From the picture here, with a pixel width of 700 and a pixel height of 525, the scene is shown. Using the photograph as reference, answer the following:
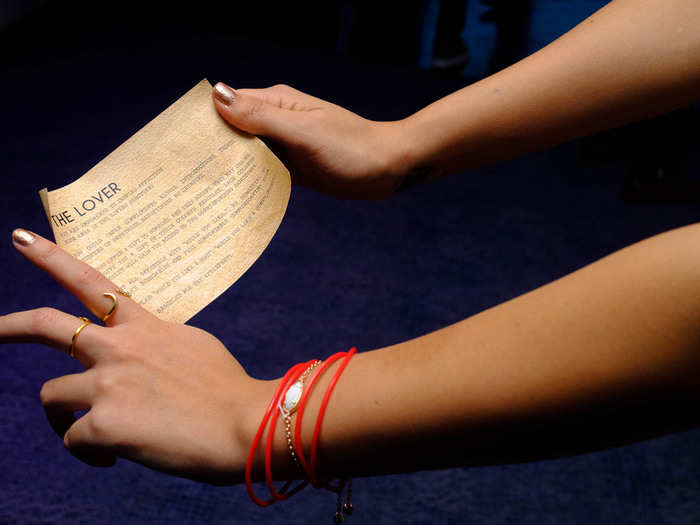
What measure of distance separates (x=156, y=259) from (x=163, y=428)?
174 mm

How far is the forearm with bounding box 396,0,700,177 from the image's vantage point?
663 millimetres

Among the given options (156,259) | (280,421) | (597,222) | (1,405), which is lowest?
(597,222)

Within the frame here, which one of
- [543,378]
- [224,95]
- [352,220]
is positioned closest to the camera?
[543,378]

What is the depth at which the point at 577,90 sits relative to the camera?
0.69 metres

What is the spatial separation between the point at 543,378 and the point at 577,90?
1.42ft

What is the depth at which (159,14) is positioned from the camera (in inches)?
100

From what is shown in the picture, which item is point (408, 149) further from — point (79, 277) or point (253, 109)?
point (79, 277)

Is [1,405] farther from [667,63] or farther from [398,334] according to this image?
[667,63]

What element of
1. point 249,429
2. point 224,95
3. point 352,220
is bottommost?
point 352,220

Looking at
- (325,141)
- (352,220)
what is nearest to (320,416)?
(325,141)

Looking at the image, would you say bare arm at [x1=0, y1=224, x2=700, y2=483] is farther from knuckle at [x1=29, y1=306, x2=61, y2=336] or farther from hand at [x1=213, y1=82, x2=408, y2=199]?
hand at [x1=213, y1=82, x2=408, y2=199]

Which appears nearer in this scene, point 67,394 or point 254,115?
point 67,394

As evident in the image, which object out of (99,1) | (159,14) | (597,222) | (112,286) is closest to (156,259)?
(112,286)

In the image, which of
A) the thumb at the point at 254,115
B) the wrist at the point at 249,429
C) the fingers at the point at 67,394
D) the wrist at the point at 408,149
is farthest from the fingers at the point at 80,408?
the wrist at the point at 408,149
